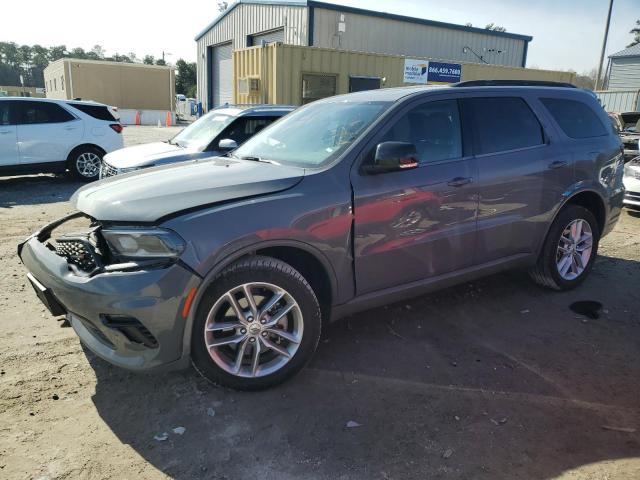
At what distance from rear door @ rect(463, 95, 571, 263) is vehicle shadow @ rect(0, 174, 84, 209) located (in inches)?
295

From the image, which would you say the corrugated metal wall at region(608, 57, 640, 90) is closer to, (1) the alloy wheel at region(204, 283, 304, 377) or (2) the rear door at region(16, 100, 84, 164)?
(2) the rear door at region(16, 100, 84, 164)

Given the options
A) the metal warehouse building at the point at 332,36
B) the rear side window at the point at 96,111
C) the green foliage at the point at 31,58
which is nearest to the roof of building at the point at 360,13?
the metal warehouse building at the point at 332,36

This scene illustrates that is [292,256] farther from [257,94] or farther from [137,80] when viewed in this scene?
[137,80]

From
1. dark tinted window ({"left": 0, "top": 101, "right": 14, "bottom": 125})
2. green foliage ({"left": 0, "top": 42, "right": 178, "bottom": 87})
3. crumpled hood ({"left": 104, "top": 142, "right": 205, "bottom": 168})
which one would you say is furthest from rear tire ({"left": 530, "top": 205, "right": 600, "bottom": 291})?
green foliage ({"left": 0, "top": 42, "right": 178, "bottom": 87})

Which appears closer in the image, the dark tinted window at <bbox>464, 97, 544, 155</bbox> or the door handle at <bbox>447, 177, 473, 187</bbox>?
the door handle at <bbox>447, 177, 473, 187</bbox>

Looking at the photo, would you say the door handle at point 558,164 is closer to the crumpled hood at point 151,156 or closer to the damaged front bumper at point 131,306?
the damaged front bumper at point 131,306

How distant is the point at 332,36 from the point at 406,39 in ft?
13.9

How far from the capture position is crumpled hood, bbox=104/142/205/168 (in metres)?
6.95

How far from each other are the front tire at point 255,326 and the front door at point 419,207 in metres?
0.51

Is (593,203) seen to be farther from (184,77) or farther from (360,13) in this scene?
(184,77)

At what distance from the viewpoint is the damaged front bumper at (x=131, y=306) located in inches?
105

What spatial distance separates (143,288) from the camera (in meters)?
2.65

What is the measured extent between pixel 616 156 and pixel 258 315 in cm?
396

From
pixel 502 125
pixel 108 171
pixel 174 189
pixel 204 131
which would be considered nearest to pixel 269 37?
pixel 204 131
